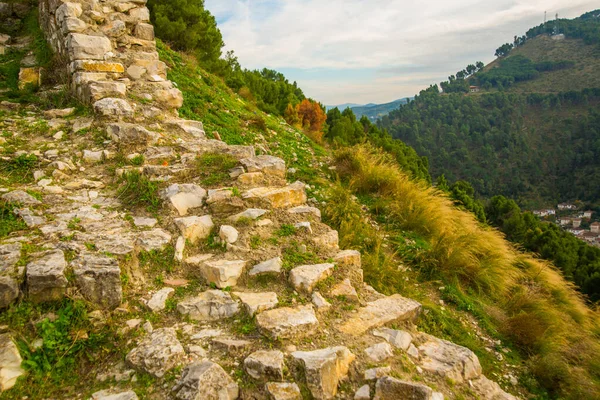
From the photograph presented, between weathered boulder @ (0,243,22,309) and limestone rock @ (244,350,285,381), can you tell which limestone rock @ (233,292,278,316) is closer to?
limestone rock @ (244,350,285,381)

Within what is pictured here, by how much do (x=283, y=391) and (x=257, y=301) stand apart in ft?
2.65

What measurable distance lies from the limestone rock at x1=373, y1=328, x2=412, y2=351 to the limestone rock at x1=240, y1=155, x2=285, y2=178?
2.50 metres

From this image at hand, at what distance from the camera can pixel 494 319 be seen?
4004 mm

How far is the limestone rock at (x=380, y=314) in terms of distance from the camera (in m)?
2.84

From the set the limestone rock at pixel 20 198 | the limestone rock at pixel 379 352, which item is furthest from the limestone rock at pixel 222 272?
the limestone rock at pixel 20 198

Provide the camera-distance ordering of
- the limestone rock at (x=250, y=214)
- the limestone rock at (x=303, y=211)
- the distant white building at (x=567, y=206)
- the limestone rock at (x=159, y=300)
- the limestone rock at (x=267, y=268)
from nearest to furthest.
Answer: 1. the limestone rock at (x=159, y=300)
2. the limestone rock at (x=267, y=268)
3. the limestone rock at (x=250, y=214)
4. the limestone rock at (x=303, y=211)
5. the distant white building at (x=567, y=206)

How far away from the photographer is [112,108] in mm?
5320

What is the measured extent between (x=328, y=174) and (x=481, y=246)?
8.74 feet

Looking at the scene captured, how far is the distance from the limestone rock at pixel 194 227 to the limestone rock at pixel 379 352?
188cm

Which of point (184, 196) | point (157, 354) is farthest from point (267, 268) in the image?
point (184, 196)

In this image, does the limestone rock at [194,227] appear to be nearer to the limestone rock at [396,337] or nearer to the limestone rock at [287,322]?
the limestone rock at [287,322]

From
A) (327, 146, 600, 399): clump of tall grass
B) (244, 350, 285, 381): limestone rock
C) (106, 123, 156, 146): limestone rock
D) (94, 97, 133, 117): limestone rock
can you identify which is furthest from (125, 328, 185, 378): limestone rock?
(94, 97, 133, 117): limestone rock

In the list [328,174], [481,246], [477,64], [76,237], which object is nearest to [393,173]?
[328,174]

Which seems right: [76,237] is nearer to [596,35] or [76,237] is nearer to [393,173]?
[393,173]
